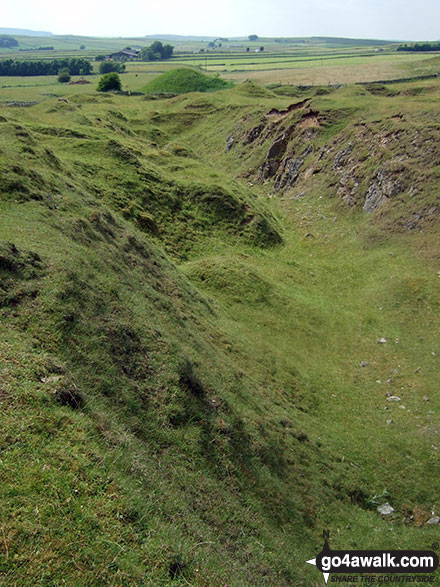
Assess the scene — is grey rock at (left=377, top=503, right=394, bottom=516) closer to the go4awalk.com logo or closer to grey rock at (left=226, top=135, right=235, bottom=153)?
the go4awalk.com logo

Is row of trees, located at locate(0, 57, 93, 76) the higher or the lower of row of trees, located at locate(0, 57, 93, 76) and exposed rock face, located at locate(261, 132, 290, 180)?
the higher

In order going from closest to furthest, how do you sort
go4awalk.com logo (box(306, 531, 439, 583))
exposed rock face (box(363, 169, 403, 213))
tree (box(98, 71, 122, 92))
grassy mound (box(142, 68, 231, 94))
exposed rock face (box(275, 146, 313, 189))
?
1. go4awalk.com logo (box(306, 531, 439, 583))
2. exposed rock face (box(363, 169, 403, 213))
3. exposed rock face (box(275, 146, 313, 189))
4. tree (box(98, 71, 122, 92))
5. grassy mound (box(142, 68, 231, 94))

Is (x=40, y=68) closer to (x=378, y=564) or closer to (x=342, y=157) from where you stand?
(x=342, y=157)

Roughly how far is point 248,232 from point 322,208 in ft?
42.7

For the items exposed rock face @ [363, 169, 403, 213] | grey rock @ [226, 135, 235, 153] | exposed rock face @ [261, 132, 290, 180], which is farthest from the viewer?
grey rock @ [226, 135, 235, 153]

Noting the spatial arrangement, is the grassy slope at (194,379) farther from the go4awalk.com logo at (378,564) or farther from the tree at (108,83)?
the tree at (108,83)

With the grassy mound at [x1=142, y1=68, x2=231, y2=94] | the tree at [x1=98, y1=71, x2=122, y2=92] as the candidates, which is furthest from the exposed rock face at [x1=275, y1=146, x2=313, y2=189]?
the tree at [x1=98, y1=71, x2=122, y2=92]

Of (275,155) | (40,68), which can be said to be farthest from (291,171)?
(40,68)

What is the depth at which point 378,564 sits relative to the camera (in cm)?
1318

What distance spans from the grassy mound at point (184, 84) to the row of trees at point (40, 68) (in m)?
68.2

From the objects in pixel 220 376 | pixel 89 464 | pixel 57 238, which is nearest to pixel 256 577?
pixel 89 464

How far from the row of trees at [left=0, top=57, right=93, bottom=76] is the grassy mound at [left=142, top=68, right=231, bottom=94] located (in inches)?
2683

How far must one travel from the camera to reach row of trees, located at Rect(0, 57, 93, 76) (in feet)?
488

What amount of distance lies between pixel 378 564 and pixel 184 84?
380 feet
